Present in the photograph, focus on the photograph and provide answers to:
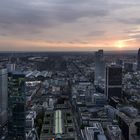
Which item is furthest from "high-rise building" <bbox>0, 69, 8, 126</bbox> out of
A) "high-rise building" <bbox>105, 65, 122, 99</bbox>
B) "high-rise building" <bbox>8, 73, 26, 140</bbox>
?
"high-rise building" <bbox>105, 65, 122, 99</bbox>

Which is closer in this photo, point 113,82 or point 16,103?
point 16,103

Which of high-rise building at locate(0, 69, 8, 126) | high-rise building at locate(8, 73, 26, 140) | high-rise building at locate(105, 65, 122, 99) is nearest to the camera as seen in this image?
high-rise building at locate(8, 73, 26, 140)

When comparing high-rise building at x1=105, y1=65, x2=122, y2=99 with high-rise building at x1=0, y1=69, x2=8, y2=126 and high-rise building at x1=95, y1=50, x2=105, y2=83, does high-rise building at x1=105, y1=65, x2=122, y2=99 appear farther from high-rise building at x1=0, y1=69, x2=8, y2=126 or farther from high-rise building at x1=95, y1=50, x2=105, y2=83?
high-rise building at x1=0, y1=69, x2=8, y2=126

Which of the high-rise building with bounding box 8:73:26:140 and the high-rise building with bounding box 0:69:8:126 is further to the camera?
the high-rise building with bounding box 0:69:8:126

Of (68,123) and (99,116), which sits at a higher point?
(68,123)

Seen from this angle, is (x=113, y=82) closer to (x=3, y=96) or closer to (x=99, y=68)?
(x=99, y=68)

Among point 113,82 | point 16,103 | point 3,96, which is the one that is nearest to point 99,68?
point 113,82

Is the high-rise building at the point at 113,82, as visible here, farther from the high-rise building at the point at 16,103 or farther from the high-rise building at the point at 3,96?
the high-rise building at the point at 16,103

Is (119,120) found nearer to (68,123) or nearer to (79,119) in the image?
(79,119)

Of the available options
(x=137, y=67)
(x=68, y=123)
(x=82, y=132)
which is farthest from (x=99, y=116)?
(x=137, y=67)
